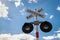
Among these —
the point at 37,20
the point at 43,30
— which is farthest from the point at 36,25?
the point at 43,30

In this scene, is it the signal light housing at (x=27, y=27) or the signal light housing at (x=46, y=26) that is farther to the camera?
the signal light housing at (x=27, y=27)

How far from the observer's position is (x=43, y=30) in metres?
63.3

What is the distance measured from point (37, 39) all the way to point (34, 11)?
12.2 m

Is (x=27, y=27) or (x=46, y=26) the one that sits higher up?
(x=46, y=26)

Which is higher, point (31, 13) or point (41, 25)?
point (31, 13)

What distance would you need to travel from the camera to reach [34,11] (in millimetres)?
69250

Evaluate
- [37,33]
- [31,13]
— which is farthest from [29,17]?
[37,33]

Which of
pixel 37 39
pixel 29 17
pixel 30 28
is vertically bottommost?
pixel 37 39

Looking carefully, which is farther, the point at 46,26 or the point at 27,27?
the point at 27,27

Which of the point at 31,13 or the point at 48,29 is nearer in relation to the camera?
the point at 48,29

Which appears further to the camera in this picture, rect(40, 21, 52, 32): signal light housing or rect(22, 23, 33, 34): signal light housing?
rect(22, 23, 33, 34): signal light housing

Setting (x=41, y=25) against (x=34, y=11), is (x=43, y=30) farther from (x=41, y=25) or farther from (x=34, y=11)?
(x=34, y=11)

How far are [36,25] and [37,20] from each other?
2.29 m

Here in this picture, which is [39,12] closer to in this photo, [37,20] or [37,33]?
[37,20]
